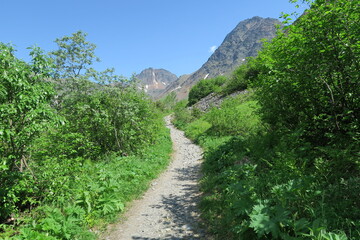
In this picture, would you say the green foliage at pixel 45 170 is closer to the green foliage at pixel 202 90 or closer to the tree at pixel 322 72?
the tree at pixel 322 72

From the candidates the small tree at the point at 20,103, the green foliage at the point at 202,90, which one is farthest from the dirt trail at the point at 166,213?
the green foliage at the point at 202,90

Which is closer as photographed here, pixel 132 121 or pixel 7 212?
pixel 7 212

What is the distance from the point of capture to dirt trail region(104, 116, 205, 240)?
16.5 ft

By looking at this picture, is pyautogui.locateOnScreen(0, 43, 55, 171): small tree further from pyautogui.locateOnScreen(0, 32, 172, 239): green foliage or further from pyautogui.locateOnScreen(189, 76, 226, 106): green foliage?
pyautogui.locateOnScreen(189, 76, 226, 106): green foliage

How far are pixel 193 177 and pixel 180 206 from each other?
9.23 ft

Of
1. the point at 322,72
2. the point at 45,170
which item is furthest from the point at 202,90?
the point at 45,170

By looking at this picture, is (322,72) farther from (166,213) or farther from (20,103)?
(20,103)

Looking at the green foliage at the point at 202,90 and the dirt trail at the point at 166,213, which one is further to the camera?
the green foliage at the point at 202,90

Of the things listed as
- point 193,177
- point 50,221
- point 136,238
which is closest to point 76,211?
point 50,221

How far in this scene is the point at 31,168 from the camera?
5508 mm

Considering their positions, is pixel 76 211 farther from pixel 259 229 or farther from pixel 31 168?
pixel 259 229

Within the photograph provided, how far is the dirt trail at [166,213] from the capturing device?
502 centimetres

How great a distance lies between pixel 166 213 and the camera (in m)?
6.06

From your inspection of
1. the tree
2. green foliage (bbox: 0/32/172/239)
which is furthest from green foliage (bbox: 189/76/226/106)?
the tree
